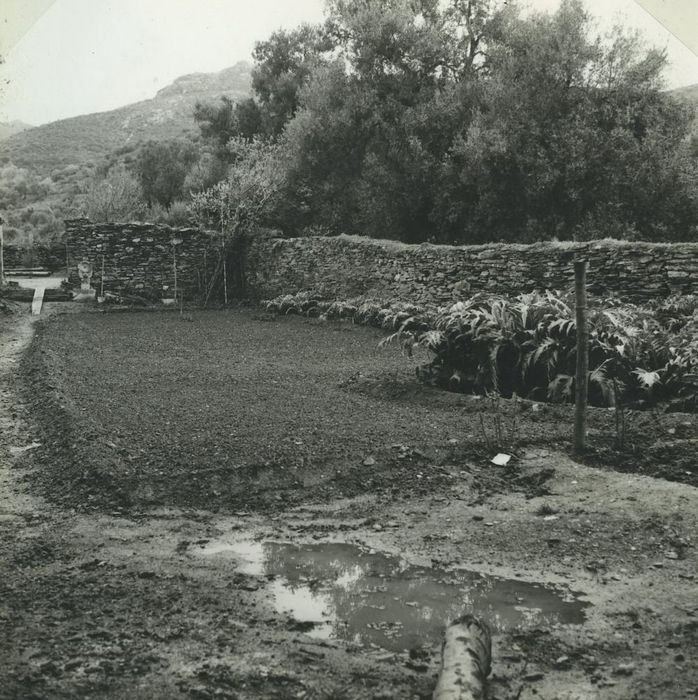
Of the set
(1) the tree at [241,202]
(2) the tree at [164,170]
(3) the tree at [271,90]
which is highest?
(3) the tree at [271,90]

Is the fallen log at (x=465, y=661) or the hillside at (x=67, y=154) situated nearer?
the fallen log at (x=465, y=661)

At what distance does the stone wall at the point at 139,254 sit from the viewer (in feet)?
67.8

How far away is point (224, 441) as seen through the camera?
589cm

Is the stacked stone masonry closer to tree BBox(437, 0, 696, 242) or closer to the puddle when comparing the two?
tree BBox(437, 0, 696, 242)

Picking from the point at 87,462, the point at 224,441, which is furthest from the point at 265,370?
the point at 87,462

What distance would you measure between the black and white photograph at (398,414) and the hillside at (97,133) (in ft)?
85.8

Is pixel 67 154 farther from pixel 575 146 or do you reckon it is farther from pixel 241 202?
pixel 575 146

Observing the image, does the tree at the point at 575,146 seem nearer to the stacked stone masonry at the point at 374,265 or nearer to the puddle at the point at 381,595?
the stacked stone masonry at the point at 374,265

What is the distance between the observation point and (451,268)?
14312mm

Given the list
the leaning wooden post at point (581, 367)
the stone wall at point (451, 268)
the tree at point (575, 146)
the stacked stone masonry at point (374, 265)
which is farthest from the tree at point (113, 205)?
the leaning wooden post at point (581, 367)

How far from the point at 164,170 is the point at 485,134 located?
2182 centimetres

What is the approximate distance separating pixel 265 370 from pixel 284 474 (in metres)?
4.38

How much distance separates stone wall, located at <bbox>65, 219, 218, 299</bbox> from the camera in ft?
67.8

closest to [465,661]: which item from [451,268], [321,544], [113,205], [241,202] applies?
[321,544]
